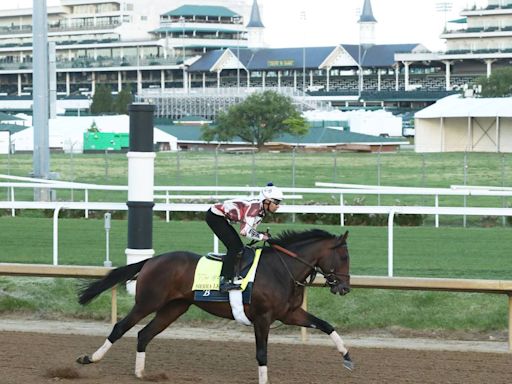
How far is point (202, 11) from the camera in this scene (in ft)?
384

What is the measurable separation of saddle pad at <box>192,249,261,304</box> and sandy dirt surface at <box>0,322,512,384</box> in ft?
1.85

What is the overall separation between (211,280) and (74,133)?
5044cm

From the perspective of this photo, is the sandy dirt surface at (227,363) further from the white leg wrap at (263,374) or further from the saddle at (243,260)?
the saddle at (243,260)

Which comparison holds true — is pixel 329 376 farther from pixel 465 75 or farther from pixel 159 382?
pixel 465 75

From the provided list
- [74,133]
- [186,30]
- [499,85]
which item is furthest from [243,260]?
[186,30]

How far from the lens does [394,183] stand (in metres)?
31.9

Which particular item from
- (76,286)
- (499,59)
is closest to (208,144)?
(499,59)

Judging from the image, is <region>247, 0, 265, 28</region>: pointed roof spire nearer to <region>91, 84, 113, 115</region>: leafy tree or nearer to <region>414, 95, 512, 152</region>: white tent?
<region>91, 84, 113, 115</region>: leafy tree

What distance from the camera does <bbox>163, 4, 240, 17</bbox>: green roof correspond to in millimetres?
115938

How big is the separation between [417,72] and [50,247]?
84935 millimetres

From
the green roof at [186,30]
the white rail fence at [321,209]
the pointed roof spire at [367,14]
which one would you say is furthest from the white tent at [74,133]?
the green roof at [186,30]

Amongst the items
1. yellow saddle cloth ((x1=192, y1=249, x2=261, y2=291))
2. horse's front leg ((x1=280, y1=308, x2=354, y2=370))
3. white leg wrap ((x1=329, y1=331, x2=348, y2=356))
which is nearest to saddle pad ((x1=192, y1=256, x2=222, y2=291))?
yellow saddle cloth ((x1=192, y1=249, x2=261, y2=291))

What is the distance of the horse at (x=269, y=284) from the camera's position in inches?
308

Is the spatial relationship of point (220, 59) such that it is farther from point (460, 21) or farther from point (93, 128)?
point (93, 128)
